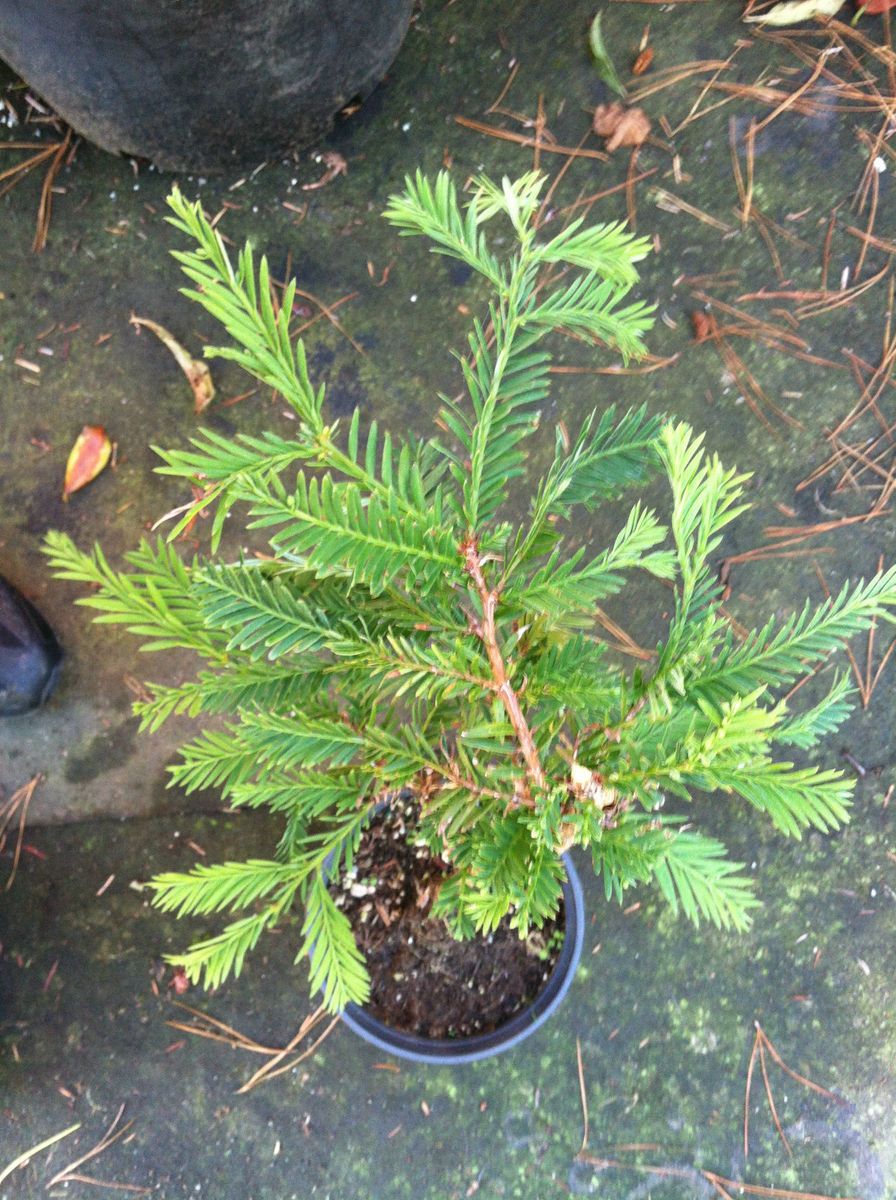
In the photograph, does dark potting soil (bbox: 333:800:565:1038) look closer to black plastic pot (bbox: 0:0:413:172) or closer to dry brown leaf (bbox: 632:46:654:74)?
black plastic pot (bbox: 0:0:413:172)

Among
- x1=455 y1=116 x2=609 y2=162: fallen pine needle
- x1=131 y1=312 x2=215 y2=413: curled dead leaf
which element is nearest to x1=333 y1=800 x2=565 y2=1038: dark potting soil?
x1=131 y1=312 x2=215 y2=413: curled dead leaf

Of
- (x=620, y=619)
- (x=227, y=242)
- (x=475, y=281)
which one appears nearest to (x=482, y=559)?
(x=620, y=619)

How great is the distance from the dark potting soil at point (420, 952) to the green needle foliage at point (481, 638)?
1.30 ft

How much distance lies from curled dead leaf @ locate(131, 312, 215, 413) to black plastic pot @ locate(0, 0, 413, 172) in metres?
0.32

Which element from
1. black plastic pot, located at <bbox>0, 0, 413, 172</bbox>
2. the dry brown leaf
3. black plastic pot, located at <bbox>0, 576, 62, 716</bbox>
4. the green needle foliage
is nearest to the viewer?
the green needle foliage

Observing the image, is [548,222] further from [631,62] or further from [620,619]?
[620,619]

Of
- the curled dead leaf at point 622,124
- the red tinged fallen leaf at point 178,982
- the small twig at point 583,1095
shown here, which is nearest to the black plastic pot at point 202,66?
the curled dead leaf at point 622,124

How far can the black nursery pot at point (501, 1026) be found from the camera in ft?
4.58

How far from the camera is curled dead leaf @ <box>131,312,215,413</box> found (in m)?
1.75

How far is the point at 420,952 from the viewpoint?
1.42 meters

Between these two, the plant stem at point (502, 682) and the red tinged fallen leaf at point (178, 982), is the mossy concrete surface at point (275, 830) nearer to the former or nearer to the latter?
the red tinged fallen leaf at point (178, 982)

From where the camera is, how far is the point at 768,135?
179 centimetres

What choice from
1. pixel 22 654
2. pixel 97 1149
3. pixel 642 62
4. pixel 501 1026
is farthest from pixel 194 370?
pixel 97 1149

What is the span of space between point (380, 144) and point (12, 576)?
114 centimetres
